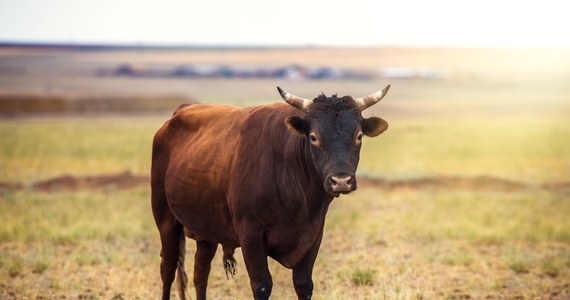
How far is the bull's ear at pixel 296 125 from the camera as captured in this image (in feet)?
23.8

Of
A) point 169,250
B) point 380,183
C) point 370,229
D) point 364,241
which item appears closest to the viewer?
point 169,250

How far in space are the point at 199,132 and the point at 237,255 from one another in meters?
4.63

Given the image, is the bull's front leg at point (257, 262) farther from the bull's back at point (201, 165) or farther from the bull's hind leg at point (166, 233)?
the bull's hind leg at point (166, 233)

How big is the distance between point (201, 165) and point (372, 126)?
5.99ft

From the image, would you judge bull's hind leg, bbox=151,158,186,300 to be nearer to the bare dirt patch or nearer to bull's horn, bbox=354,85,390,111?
bull's horn, bbox=354,85,390,111

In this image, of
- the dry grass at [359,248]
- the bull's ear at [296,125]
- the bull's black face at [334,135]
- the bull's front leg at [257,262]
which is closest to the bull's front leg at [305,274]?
the bull's front leg at [257,262]

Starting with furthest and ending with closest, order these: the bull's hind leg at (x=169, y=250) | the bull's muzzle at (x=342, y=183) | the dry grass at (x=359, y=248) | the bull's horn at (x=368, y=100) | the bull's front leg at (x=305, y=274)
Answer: the dry grass at (x=359, y=248), the bull's hind leg at (x=169, y=250), the bull's front leg at (x=305, y=274), the bull's horn at (x=368, y=100), the bull's muzzle at (x=342, y=183)

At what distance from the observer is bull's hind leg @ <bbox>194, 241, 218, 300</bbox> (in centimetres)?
930

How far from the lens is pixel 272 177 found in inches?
298

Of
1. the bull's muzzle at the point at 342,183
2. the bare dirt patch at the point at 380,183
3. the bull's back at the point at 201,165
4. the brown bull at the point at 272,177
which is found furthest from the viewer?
the bare dirt patch at the point at 380,183

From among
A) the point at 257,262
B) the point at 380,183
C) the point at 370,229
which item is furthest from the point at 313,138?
the point at 380,183

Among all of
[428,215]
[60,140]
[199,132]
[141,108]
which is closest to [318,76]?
[141,108]

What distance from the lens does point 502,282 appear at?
11.5 m

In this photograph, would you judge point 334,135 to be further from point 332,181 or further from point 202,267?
point 202,267
